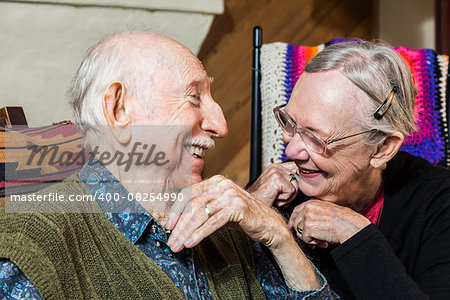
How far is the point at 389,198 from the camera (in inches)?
56.7

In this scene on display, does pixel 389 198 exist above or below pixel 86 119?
below

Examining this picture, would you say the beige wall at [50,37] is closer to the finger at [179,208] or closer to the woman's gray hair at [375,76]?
the woman's gray hair at [375,76]

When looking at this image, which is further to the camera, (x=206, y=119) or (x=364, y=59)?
(x=364, y=59)

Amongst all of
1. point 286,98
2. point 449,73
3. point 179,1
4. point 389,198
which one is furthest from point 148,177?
point 179,1

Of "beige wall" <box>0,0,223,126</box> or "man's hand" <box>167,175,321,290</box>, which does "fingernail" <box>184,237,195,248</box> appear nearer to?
"man's hand" <box>167,175,321,290</box>

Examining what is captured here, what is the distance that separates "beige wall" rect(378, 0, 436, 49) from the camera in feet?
10.8

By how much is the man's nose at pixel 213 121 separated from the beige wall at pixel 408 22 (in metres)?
2.52

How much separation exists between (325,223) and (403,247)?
10.7 inches

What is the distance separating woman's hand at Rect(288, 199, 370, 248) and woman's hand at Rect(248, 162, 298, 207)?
9 cm

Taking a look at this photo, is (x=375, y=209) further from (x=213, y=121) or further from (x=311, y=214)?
(x=213, y=121)

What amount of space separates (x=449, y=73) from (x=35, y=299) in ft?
5.59

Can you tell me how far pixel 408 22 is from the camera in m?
3.40

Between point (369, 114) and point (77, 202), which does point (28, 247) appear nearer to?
point (77, 202)

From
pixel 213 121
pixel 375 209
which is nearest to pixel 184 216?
pixel 213 121
